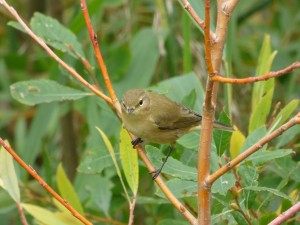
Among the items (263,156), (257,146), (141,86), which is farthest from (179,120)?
(257,146)

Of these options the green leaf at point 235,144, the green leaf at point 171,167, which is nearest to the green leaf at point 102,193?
the green leaf at point 235,144

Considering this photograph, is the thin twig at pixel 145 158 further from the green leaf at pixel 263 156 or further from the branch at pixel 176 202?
the green leaf at pixel 263 156

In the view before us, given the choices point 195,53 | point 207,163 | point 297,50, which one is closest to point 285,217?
point 207,163

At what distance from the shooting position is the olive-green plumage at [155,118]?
10.8 ft

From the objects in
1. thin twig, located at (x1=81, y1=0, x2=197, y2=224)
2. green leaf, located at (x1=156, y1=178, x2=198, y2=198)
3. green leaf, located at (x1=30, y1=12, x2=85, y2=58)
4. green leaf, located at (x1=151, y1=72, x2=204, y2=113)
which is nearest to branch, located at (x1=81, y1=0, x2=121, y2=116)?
thin twig, located at (x1=81, y1=0, x2=197, y2=224)

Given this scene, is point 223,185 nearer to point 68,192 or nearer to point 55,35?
point 68,192

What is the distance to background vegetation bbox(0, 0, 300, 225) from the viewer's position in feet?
8.51

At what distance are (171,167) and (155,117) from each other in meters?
1.22

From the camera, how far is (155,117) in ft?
11.2

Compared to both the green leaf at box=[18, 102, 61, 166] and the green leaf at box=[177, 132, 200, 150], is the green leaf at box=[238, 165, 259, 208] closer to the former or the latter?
the green leaf at box=[177, 132, 200, 150]

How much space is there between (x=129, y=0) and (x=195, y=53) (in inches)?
22.7

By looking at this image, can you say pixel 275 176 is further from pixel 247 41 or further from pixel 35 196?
pixel 247 41

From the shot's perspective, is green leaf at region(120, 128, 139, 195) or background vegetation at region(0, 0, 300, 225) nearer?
green leaf at region(120, 128, 139, 195)

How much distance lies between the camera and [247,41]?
4777mm
